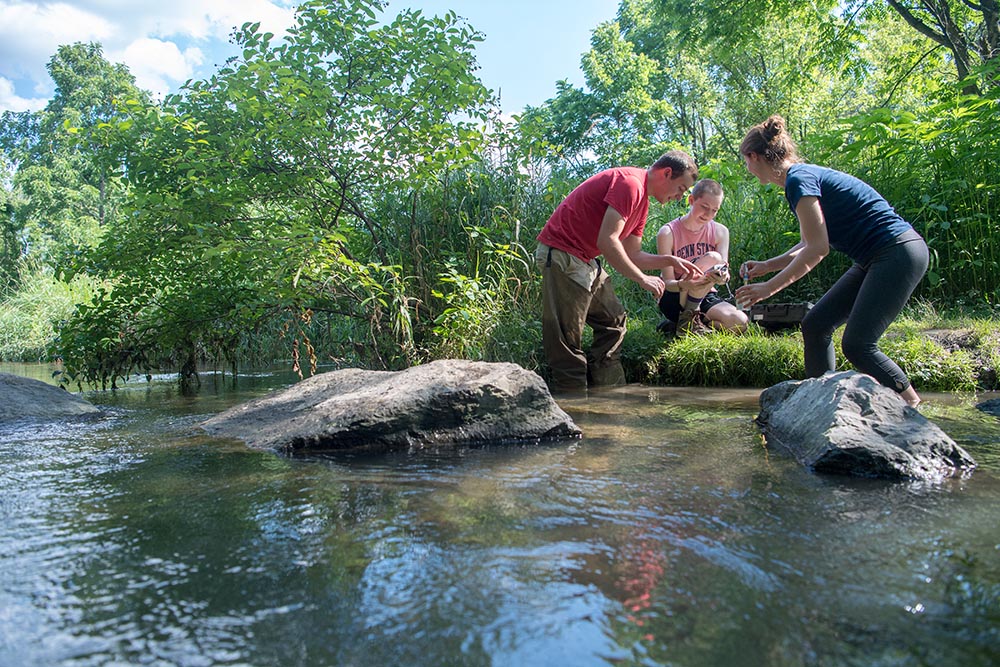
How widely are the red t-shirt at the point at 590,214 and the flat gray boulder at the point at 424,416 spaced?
2011 millimetres

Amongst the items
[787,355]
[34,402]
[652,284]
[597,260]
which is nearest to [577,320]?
[597,260]

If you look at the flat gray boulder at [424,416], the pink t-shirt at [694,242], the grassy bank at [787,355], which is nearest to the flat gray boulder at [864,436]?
the flat gray boulder at [424,416]

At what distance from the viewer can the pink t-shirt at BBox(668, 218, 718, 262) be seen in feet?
23.7

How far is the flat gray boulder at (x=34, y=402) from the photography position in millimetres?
4945

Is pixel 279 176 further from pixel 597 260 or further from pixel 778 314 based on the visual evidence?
pixel 778 314

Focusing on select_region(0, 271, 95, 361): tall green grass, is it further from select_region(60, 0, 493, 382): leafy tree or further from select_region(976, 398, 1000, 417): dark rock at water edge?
select_region(976, 398, 1000, 417): dark rock at water edge

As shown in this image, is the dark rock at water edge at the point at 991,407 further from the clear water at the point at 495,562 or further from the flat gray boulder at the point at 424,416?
the flat gray boulder at the point at 424,416

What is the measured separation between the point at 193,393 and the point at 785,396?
5.63 metres

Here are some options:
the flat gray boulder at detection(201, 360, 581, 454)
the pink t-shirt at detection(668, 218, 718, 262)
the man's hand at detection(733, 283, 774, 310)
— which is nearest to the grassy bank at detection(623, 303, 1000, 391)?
the pink t-shirt at detection(668, 218, 718, 262)

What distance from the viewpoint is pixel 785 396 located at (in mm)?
4199

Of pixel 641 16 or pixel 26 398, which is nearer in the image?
pixel 26 398

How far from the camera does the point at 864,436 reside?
9.98 ft

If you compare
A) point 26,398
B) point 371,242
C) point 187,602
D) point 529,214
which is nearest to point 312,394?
point 26,398

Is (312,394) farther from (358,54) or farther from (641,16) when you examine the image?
(641,16)
